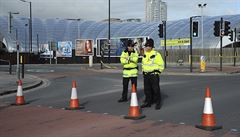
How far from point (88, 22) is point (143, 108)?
316 ft

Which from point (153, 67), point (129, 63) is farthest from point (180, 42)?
point (153, 67)

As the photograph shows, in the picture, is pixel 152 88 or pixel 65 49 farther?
pixel 65 49

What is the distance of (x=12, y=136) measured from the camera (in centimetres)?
761

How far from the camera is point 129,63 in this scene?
1183 cm

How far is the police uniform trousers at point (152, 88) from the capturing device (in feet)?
35.2

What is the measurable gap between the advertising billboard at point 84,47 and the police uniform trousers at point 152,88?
5361 cm

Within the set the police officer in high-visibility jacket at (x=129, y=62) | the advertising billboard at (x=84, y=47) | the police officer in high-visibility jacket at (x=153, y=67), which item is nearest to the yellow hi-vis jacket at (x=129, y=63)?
the police officer in high-visibility jacket at (x=129, y=62)

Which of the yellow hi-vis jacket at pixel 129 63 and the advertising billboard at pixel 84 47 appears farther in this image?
the advertising billboard at pixel 84 47

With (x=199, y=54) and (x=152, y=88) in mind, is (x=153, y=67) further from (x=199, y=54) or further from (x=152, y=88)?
(x=199, y=54)

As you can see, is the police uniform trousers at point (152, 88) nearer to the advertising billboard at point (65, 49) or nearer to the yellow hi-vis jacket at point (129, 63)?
the yellow hi-vis jacket at point (129, 63)

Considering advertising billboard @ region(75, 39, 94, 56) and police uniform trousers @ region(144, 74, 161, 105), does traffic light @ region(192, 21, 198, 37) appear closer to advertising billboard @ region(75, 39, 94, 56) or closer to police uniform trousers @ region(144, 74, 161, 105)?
police uniform trousers @ region(144, 74, 161, 105)

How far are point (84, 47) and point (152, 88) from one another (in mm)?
55455

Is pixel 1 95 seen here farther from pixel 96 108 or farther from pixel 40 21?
pixel 40 21

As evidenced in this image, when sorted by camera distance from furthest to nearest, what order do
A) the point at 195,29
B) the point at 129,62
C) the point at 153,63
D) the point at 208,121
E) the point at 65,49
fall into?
the point at 65,49 → the point at 195,29 → the point at 129,62 → the point at 153,63 → the point at 208,121
